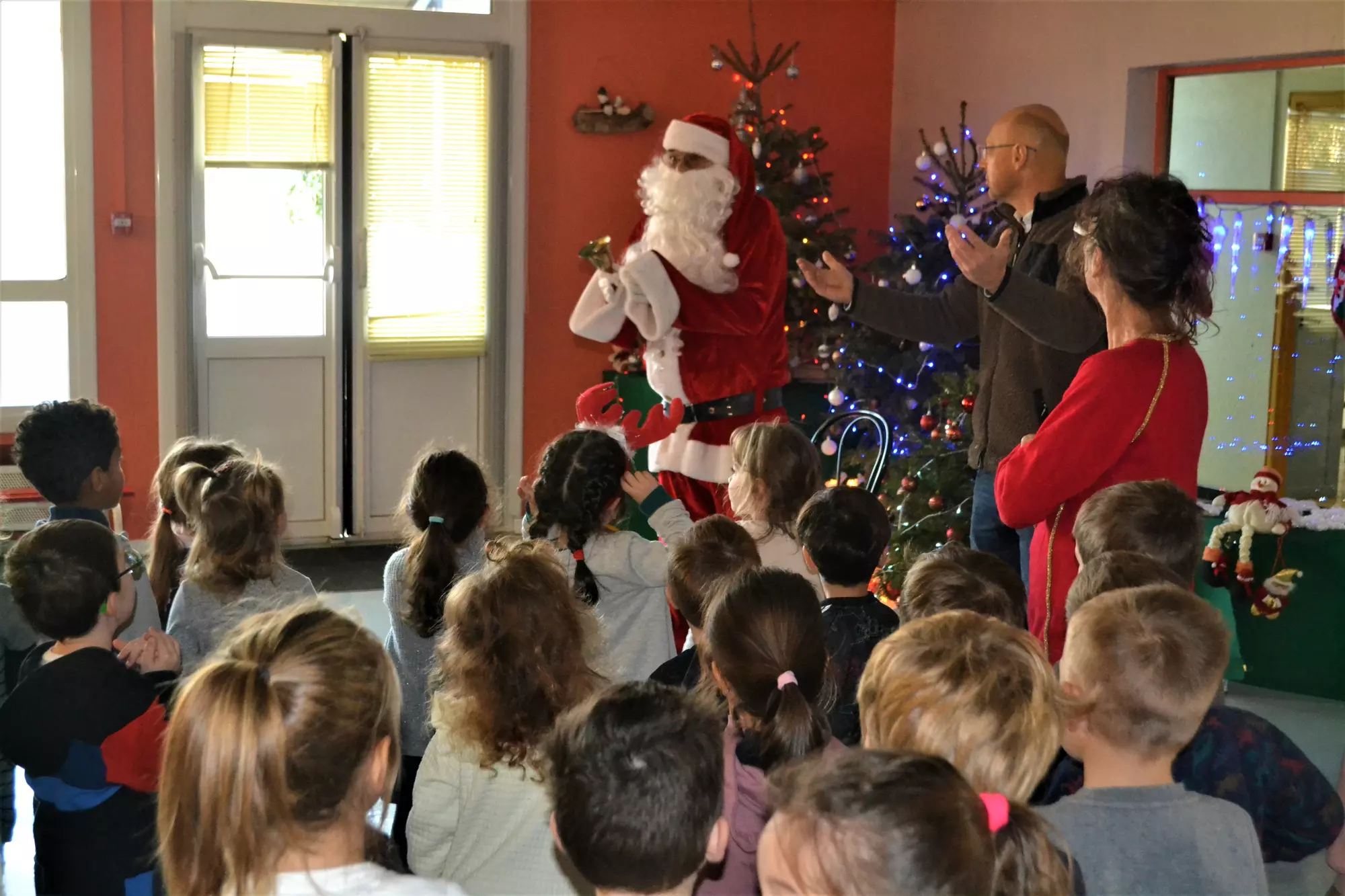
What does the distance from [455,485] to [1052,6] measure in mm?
4179

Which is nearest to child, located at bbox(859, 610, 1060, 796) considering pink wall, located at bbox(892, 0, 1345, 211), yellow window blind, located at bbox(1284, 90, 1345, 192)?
pink wall, located at bbox(892, 0, 1345, 211)

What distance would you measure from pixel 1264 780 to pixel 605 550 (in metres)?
1.22

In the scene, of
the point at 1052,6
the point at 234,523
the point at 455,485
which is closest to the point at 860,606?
the point at 455,485

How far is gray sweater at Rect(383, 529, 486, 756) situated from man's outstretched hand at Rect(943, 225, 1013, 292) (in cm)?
107

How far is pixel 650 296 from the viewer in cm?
415

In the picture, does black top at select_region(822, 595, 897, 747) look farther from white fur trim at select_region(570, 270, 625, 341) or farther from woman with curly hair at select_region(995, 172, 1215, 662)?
white fur trim at select_region(570, 270, 625, 341)

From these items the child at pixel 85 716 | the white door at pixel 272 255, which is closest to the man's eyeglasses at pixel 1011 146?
the child at pixel 85 716

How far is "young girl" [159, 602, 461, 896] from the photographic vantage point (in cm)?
132

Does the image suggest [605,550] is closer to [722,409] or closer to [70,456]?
[70,456]

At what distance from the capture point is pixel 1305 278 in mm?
5055

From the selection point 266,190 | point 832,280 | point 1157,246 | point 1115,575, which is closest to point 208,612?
point 832,280

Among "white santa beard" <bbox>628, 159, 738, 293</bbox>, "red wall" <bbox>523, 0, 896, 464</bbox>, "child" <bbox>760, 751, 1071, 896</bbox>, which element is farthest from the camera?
"red wall" <bbox>523, 0, 896, 464</bbox>

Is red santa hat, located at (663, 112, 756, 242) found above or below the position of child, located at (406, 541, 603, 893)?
above

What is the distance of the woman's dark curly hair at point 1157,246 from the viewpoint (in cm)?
232
